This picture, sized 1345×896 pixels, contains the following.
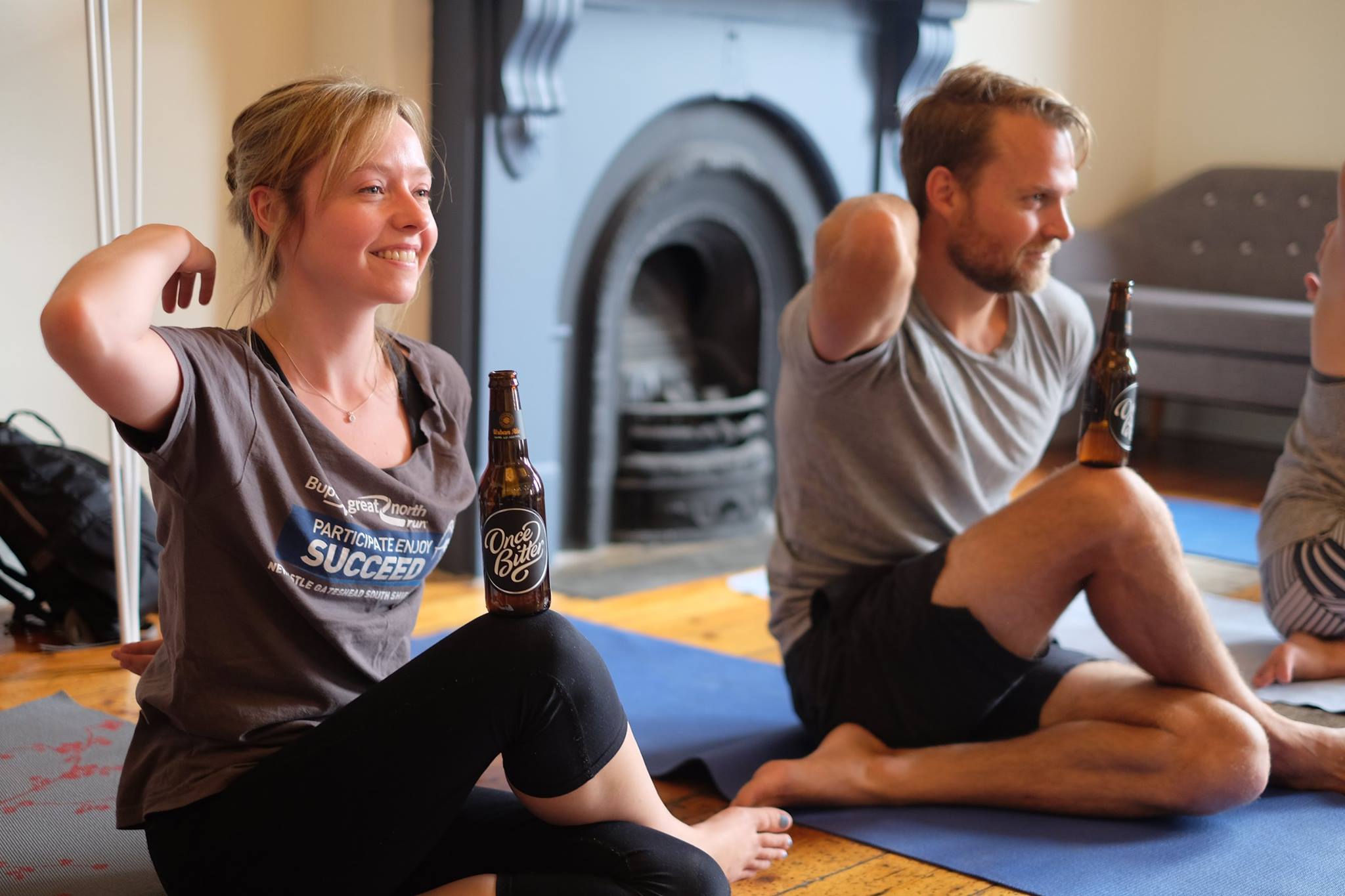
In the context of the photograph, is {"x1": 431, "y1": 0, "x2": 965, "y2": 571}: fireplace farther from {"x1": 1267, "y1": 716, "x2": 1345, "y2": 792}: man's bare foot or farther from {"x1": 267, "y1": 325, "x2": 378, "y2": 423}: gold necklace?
{"x1": 1267, "y1": 716, "x2": 1345, "y2": 792}: man's bare foot

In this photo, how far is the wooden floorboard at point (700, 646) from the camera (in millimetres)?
1642

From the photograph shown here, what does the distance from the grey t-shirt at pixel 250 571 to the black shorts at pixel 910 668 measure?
0.67 meters

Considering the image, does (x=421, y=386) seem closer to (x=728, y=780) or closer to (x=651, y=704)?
(x=728, y=780)

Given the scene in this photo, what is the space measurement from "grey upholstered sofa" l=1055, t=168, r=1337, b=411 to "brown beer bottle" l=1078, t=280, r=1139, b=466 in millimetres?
2601

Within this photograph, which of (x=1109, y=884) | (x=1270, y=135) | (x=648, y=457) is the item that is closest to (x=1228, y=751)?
(x=1109, y=884)

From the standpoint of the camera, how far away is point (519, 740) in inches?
50.2

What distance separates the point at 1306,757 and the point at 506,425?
47.7 inches

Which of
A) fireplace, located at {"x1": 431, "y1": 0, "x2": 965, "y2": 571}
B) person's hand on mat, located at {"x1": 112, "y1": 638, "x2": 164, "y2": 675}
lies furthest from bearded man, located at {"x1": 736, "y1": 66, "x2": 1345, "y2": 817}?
fireplace, located at {"x1": 431, "y1": 0, "x2": 965, "y2": 571}

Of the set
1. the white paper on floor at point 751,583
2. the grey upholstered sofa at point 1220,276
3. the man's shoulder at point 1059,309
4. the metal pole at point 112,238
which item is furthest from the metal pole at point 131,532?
the grey upholstered sofa at point 1220,276

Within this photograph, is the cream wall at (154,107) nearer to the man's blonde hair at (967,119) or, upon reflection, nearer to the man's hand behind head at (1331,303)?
the man's blonde hair at (967,119)

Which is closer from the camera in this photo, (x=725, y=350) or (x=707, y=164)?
(x=707, y=164)

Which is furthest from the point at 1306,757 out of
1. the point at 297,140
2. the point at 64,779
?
the point at 64,779

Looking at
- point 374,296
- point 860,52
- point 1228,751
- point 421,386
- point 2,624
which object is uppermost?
point 860,52

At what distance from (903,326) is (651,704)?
30.2 inches
